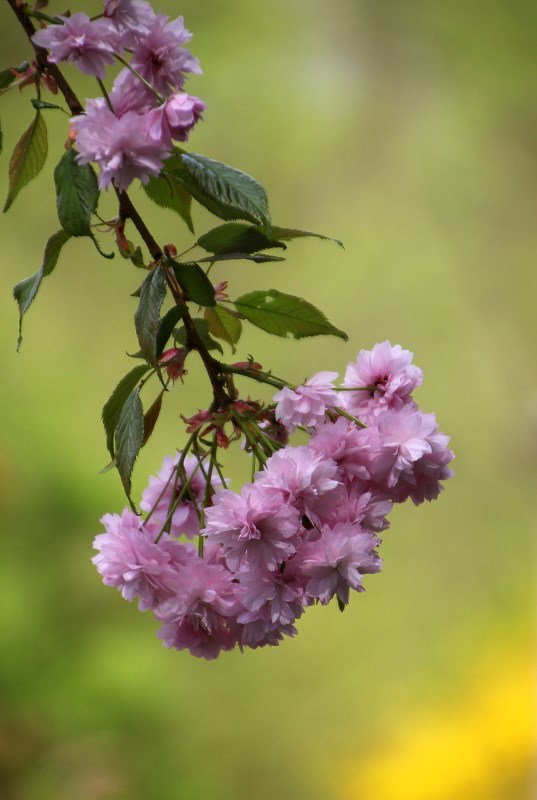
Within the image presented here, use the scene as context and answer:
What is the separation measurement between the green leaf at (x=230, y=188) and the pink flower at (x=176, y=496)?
0.15 metres

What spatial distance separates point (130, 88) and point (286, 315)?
0.14 metres

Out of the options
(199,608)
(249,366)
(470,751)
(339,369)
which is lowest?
(199,608)

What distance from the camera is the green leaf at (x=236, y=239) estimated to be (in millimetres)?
442

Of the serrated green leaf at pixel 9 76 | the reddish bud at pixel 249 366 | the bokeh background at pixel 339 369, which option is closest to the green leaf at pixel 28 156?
the serrated green leaf at pixel 9 76

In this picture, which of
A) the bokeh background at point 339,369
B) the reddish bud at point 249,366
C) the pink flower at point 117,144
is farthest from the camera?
the bokeh background at point 339,369

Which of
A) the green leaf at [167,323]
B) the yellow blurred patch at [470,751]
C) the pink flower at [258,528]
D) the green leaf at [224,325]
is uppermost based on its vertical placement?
the yellow blurred patch at [470,751]

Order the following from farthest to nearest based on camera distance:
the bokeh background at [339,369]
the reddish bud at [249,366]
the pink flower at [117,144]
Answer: the bokeh background at [339,369]
the reddish bud at [249,366]
the pink flower at [117,144]

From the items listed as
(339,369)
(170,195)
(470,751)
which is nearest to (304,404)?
(170,195)

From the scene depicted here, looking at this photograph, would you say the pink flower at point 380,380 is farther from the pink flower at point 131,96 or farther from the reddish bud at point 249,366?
the pink flower at point 131,96

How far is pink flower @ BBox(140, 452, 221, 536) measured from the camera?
0.51 metres

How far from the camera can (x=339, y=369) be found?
2.07m

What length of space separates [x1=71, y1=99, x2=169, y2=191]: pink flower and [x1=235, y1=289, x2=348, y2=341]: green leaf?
0.12m

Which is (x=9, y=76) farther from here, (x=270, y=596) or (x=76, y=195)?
(x=270, y=596)

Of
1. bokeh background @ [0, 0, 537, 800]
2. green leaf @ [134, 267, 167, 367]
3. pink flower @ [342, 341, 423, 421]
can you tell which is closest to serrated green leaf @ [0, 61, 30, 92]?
green leaf @ [134, 267, 167, 367]
